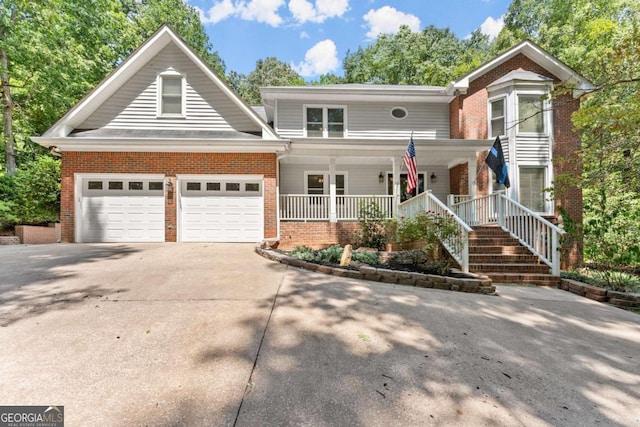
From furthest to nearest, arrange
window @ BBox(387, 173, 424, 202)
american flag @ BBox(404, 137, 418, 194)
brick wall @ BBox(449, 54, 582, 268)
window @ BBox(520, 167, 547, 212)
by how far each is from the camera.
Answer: window @ BBox(387, 173, 424, 202) < window @ BBox(520, 167, 547, 212) < brick wall @ BBox(449, 54, 582, 268) < american flag @ BBox(404, 137, 418, 194)

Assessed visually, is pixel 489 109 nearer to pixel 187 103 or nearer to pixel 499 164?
pixel 499 164

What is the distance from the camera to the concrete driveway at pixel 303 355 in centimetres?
199

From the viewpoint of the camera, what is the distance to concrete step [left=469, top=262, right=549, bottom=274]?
6.61 meters

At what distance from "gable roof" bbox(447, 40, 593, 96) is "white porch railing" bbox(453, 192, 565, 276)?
5.03 meters

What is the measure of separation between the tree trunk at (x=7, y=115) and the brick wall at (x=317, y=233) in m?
13.5

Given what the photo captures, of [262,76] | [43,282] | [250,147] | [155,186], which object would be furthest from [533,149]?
[262,76]

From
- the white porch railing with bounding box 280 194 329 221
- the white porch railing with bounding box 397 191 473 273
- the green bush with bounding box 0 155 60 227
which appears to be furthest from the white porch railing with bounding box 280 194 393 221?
the green bush with bounding box 0 155 60 227

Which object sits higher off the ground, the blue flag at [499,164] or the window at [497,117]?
the window at [497,117]

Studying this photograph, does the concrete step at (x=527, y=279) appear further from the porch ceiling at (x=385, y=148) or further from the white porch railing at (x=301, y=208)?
the white porch railing at (x=301, y=208)

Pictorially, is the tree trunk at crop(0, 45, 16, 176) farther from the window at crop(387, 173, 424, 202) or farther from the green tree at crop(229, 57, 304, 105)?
the green tree at crop(229, 57, 304, 105)

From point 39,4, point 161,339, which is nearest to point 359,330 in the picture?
point 161,339

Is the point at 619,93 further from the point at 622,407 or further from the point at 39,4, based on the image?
the point at 39,4

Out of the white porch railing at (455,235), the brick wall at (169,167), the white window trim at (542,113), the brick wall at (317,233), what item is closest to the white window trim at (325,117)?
the brick wall at (169,167)
